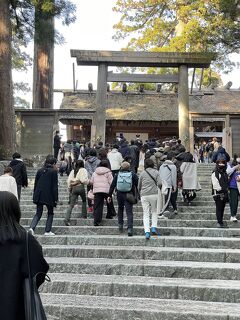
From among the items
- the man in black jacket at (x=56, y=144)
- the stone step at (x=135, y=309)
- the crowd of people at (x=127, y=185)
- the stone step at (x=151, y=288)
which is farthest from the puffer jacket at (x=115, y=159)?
the stone step at (x=135, y=309)

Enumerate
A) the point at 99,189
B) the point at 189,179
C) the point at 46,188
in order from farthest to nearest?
the point at 189,179
the point at 99,189
the point at 46,188

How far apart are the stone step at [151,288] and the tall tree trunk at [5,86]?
895 cm

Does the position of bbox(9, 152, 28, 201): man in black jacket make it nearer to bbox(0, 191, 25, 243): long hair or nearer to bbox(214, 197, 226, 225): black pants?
bbox(214, 197, 226, 225): black pants

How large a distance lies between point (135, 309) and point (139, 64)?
1197 centimetres

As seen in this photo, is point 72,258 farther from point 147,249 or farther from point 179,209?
point 179,209

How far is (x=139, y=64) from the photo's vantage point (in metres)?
15.5

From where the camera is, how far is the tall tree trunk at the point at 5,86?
13.8m

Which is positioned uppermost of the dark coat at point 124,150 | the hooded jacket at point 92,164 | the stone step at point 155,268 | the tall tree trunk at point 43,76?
the tall tree trunk at point 43,76

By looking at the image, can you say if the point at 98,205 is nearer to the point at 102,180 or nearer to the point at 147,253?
the point at 102,180

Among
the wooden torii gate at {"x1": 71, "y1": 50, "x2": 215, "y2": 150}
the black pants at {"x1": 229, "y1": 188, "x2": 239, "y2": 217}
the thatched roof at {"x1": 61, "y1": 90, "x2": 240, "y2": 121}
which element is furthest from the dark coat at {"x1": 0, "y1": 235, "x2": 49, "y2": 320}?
the thatched roof at {"x1": 61, "y1": 90, "x2": 240, "y2": 121}

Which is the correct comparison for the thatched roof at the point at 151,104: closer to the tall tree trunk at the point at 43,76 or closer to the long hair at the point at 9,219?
the tall tree trunk at the point at 43,76

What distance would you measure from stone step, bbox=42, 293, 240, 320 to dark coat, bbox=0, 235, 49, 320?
2411 millimetres

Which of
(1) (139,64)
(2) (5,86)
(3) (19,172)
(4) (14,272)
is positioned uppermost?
(1) (139,64)

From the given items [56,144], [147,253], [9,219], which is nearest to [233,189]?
[147,253]
